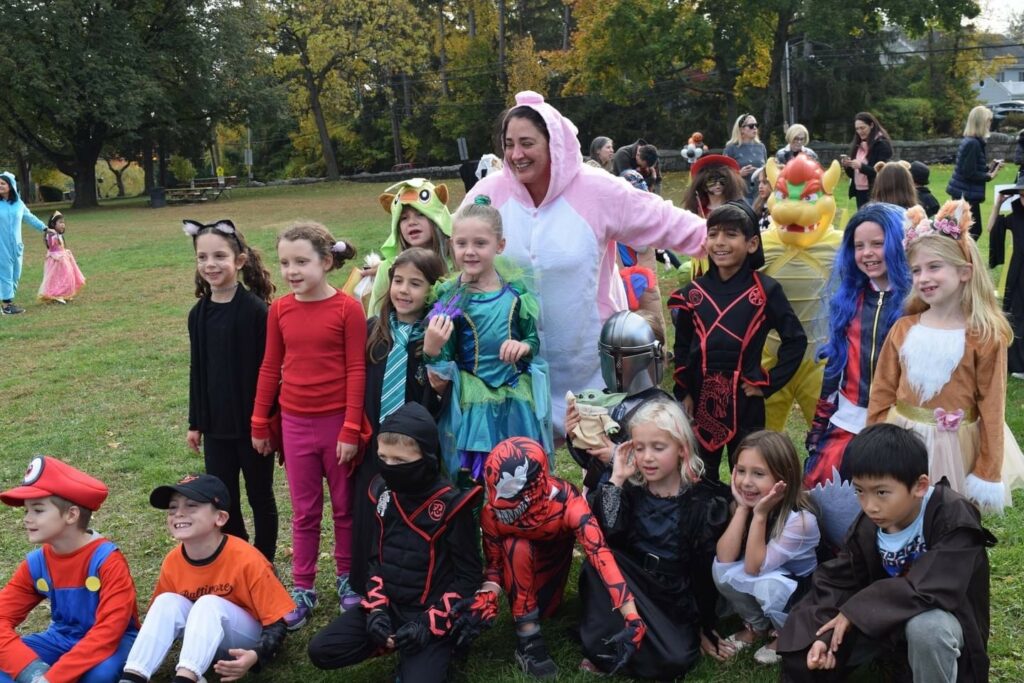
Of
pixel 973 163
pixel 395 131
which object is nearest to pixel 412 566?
pixel 973 163

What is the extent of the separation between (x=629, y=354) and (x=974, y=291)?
1366 millimetres

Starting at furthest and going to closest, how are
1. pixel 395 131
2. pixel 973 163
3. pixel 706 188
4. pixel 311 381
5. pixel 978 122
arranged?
pixel 395 131 < pixel 973 163 < pixel 978 122 < pixel 706 188 < pixel 311 381

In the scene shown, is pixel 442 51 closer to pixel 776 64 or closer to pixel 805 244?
pixel 776 64

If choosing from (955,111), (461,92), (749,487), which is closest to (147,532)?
(749,487)

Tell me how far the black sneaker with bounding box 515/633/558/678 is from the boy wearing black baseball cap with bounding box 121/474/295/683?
3.13ft

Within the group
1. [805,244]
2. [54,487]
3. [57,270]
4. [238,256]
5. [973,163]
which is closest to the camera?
[54,487]

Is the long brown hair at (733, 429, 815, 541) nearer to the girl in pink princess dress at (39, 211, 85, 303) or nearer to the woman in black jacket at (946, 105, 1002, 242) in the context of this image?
the woman in black jacket at (946, 105, 1002, 242)

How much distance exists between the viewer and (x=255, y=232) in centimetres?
2200

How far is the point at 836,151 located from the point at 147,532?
28.6 meters

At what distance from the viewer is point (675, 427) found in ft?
11.9

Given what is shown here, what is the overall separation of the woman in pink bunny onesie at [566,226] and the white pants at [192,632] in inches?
63.5

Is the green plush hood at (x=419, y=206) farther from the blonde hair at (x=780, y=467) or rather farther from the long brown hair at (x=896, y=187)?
the long brown hair at (x=896, y=187)

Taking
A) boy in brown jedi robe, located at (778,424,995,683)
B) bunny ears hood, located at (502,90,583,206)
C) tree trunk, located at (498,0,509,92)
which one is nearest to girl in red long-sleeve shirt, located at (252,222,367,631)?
bunny ears hood, located at (502,90,583,206)

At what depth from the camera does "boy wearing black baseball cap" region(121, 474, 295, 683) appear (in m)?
3.49
